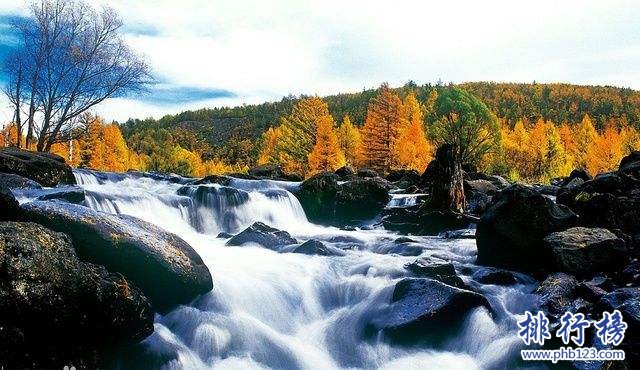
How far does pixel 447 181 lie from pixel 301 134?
34.9 metres

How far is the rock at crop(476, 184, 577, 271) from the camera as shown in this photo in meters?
10.7

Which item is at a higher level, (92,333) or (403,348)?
(92,333)

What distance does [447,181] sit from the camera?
18.1m

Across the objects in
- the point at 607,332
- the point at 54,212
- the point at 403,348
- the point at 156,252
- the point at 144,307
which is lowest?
the point at 403,348

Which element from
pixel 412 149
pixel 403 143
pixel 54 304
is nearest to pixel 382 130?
pixel 403 143

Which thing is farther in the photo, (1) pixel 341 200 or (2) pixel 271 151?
(2) pixel 271 151

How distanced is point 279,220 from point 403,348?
41.2 ft

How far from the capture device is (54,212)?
22.9 feet

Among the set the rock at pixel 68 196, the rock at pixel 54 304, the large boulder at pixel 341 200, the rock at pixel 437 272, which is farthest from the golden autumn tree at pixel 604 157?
the rock at pixel 54 304

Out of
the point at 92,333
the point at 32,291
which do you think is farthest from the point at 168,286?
the point at 32,291

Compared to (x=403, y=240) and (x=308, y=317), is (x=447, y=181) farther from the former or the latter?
(x=308, y=317)

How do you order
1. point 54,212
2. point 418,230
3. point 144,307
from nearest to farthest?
point 144,307
point 54,212
point 418,230

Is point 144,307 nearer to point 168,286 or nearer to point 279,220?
point 168,286

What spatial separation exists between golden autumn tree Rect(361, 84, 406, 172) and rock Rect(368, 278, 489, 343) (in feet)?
129
